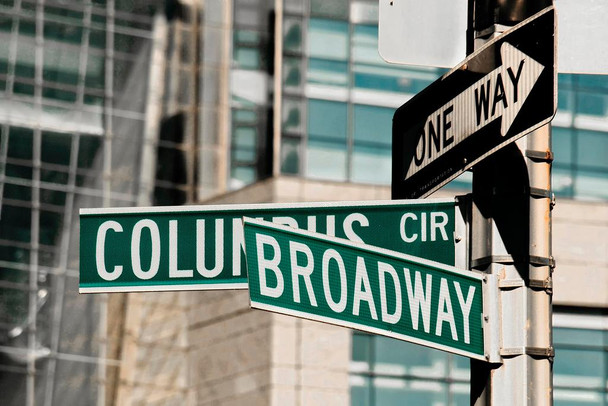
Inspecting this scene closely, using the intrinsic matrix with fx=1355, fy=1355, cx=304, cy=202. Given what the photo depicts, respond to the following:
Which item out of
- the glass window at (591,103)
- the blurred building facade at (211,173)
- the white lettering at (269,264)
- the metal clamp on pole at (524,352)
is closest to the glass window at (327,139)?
the blurred building facade at (211,173)

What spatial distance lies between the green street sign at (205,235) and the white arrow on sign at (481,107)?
0.59 ft

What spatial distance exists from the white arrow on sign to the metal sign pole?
5.7 inches

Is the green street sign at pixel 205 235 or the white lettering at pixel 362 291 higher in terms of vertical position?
the green street sign at pixel 205 235

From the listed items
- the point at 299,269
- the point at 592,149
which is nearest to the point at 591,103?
the point at 592,149

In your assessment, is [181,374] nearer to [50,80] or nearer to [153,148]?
[153,148]

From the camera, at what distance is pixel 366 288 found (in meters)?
3.91

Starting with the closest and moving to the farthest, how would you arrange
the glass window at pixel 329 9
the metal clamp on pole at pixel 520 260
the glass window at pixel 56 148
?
the metal clamp on pole at pixel 520 260
the glass window at pixel 329 9
the glass window at pixel 56 148

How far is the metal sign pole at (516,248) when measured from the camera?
3.90 metres

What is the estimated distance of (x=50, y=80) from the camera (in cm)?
3062

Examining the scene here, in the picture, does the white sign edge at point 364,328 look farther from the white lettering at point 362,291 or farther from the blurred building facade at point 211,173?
the blurred building facade at point 211,173

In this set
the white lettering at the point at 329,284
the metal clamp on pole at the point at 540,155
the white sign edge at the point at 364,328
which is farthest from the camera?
the metal clamp on pole at the point at 540,155

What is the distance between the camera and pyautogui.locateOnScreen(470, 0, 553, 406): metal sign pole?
3.90 metres

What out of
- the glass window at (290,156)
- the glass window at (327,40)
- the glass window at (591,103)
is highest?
the glass window at (327,40)

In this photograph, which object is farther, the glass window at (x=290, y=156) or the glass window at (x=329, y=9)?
the glass window at (x=329, y=9)
